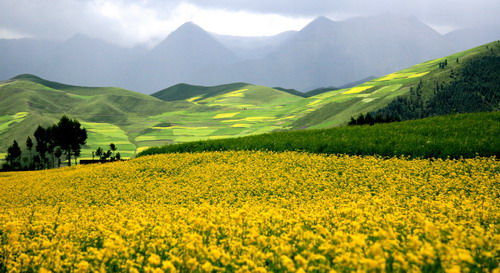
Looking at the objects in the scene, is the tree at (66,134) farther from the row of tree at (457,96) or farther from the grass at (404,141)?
the row of tree at (457,96)

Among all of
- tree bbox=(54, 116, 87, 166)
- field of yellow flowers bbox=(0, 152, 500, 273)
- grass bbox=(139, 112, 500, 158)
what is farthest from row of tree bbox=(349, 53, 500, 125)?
tree bbox=(54, 116, 87, 166)

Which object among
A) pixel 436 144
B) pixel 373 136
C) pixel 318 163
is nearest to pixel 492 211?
pixel 318 163

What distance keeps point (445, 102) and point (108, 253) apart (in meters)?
110

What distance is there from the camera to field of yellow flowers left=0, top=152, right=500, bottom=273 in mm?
5465

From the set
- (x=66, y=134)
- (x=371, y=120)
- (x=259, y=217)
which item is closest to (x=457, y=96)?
(x=371, y=120)

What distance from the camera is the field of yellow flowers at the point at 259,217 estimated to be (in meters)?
5.46

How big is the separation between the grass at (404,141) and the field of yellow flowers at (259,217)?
2.59 m

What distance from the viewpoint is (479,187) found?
13.7 meters

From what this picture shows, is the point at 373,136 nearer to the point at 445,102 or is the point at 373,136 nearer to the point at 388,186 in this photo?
the point at 388,186

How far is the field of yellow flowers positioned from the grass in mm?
2590

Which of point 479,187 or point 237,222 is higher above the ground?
point 237,222

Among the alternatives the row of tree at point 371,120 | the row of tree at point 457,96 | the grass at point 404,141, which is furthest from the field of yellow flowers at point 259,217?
the row of tree at point 457,96

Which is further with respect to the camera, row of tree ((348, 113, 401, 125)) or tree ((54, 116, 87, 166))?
tree ((54, 116, 87, 166))

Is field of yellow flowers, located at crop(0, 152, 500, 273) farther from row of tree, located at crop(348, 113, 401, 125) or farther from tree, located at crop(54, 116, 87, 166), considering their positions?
tree, located at crop(54, 116, 87, 166)
